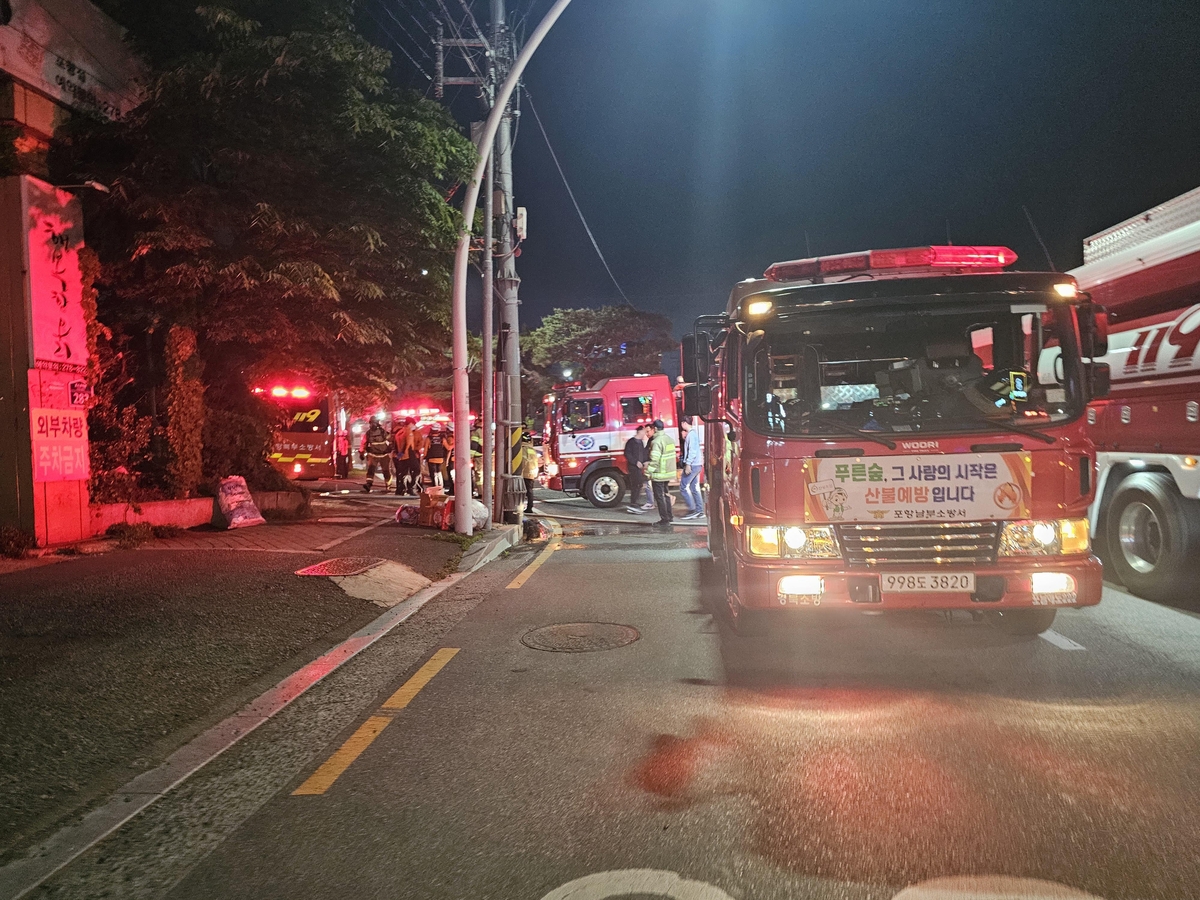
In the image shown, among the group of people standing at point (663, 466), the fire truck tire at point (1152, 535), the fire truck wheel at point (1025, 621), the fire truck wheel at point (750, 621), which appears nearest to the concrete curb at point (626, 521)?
the group of people standing at point (663, 466)

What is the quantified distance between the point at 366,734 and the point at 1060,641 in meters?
4.85

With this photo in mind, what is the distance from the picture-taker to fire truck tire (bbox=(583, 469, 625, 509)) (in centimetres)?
1897

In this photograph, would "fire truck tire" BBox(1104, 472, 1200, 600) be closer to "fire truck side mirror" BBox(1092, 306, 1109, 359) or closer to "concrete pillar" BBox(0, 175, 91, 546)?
"fire truck side mirror" BBox(1092, 306, 1109, 359)

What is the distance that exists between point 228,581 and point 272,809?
5.18 meters

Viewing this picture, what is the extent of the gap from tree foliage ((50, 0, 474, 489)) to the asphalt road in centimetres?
691

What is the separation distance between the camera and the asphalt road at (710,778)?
3.12 metres

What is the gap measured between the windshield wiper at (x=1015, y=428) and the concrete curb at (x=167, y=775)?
4702 mm

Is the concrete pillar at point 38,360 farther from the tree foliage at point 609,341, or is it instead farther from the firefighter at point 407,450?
the tree foliage at point 609,341

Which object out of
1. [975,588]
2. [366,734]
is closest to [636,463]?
[975,588]

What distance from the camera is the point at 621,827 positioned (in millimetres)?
3469

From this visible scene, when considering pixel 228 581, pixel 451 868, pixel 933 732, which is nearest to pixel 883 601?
pixel 933 732

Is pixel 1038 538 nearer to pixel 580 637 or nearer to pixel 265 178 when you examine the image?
pixel 580 637

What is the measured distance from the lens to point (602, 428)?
19.0 metres

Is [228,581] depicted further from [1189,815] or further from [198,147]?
[1189,815]
